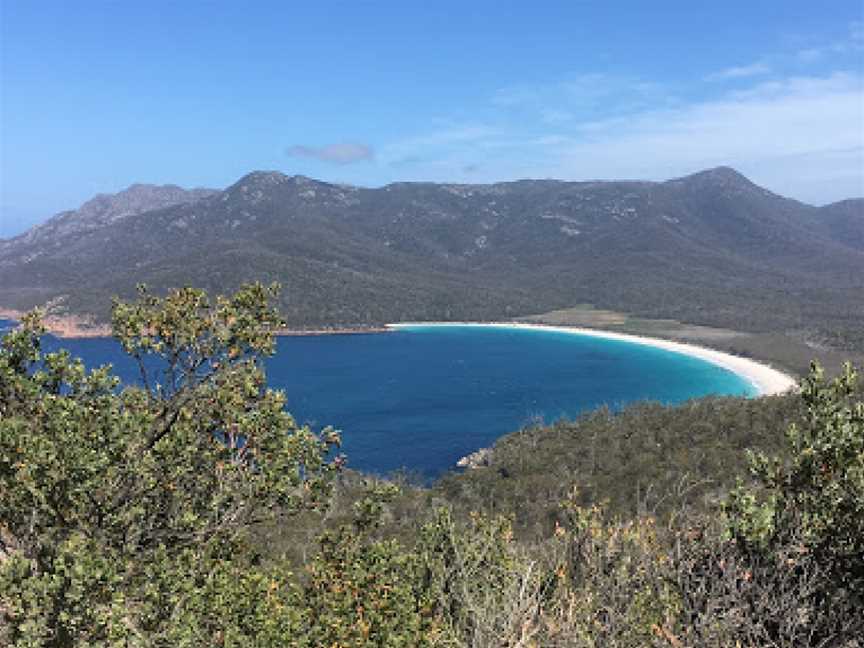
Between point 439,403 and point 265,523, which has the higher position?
point 265,523

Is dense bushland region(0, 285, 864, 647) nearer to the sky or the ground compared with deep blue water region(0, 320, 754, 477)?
nearer to the sky

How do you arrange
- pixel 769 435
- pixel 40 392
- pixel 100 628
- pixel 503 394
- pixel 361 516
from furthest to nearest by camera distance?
pixel 503 394
pixel 769 435
pixel 361 516
pixel 40 392
pixel 100 628

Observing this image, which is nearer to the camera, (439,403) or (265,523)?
(265,523)

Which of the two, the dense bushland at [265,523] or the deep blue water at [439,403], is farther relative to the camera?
the deep blue water at [439,403]

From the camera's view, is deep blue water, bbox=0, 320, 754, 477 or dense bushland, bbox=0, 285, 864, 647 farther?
deep blue water, bbox=0, 320, 754, 477

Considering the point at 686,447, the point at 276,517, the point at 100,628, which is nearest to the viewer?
the point at 100,628

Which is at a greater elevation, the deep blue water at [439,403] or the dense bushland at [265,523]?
the dense bushland at [265,523]

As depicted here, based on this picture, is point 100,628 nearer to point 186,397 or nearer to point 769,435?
point 186,397

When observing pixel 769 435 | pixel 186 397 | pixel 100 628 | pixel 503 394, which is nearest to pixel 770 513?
pixel 100 628
